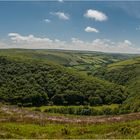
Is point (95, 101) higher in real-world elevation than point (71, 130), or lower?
lower

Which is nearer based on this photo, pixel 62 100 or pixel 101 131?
pixel 101 131

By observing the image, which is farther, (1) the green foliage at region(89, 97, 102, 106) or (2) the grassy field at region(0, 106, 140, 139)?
(1) the green foliage at region(89, 97, 102, 106)

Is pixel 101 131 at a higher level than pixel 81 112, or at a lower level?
higher

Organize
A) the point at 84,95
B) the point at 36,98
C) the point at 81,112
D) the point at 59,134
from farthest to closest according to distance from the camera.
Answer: the point at 84,95, the point at 36,98, the point at 81,112, the point at 59,134

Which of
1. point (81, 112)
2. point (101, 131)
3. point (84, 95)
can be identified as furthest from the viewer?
point (84, 95)

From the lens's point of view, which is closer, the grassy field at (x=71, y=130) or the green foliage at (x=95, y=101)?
the grassy field at (x=71, y=130)

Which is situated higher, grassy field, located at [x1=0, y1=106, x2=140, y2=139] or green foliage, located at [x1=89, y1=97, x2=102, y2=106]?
grassy field, located at [x1=0, y1=106, x2=140, y2=139]

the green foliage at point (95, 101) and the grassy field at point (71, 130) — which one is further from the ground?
the grassy field at point (71, 130)

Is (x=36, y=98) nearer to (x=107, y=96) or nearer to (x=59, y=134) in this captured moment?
(x=107, y=96)

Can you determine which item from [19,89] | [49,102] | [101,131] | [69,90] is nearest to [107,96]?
[69,90]

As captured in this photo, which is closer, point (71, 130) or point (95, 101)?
point (71, 130)
